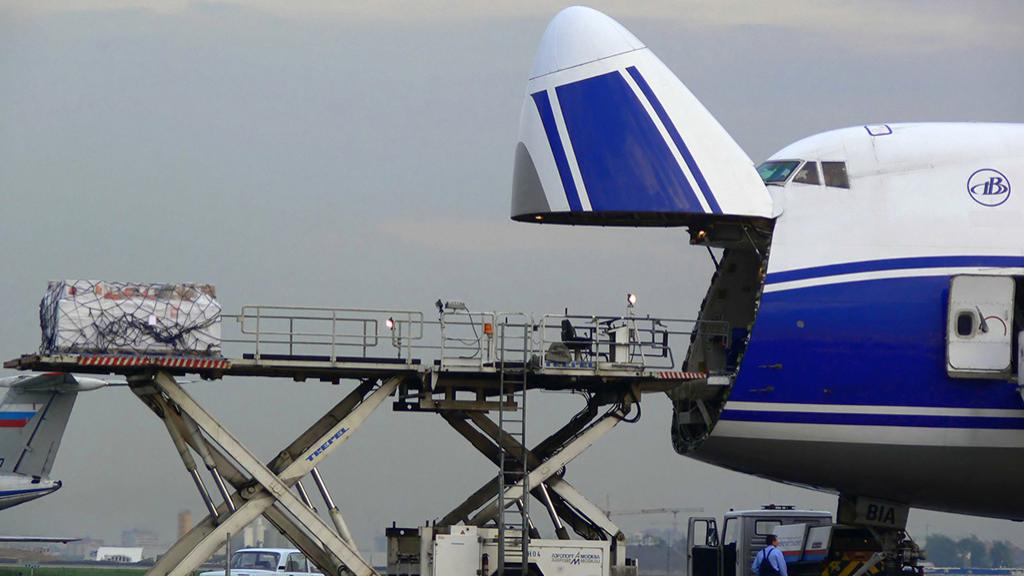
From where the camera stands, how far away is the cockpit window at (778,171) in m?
30.2

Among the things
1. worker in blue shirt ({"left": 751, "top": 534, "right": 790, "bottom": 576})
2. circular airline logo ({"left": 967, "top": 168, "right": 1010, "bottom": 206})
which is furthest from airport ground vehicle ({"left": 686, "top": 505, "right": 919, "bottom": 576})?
circular airline logo ({"left": 967, "top": 168, "right": 1010, "bottom": 206})

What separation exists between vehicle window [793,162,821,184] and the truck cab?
29.9 feet

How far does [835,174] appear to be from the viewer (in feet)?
98.5

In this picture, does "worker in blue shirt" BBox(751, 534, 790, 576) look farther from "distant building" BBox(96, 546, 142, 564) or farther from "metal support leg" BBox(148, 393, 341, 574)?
"distant building" BBox(96, 546, 142, 564)

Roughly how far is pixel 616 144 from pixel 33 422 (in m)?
29.0

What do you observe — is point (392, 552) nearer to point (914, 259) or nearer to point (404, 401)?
point (404, 401)

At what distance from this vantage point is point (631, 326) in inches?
1199

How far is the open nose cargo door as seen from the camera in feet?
96.3

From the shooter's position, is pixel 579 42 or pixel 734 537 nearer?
pixel 579 42

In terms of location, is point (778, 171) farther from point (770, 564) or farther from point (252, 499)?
point (252, 499)

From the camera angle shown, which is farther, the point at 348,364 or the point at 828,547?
the point at 828,547

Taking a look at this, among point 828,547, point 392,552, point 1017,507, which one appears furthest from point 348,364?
point 1017,507

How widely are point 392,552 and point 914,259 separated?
1199 centimetres

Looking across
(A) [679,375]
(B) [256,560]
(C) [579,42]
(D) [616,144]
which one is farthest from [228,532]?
(B) [256,560]
